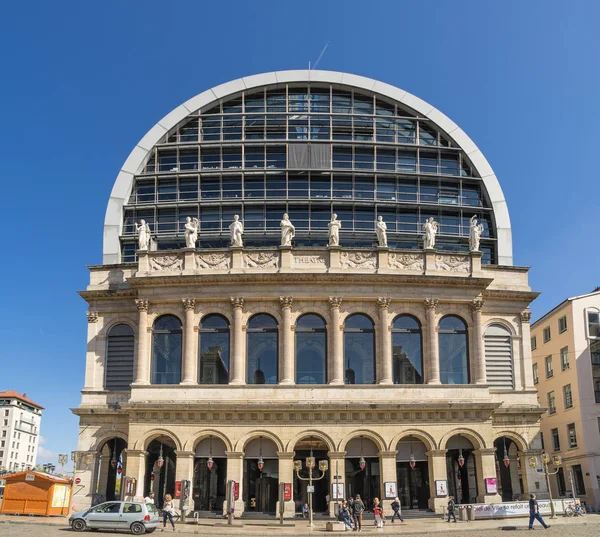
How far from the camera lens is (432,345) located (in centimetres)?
5253

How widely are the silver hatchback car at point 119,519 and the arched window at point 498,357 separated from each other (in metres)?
27.4

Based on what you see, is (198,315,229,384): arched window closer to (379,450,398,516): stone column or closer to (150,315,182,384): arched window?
(150,315,182,384): arched window

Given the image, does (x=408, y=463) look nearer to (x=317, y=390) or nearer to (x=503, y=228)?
(x=317, y=390)

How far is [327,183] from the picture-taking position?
60.9 metres

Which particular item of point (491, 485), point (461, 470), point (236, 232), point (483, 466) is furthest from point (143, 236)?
point (491, 485)

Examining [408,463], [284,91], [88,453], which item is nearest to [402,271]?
[408,463]

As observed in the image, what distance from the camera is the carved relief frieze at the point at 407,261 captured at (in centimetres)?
5419

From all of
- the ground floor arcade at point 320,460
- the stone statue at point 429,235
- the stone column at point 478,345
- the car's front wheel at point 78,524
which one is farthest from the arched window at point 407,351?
the car's front wheel at point 78,524

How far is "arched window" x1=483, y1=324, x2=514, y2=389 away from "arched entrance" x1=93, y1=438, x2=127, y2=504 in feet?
90.8

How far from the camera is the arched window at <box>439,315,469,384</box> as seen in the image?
175 feet

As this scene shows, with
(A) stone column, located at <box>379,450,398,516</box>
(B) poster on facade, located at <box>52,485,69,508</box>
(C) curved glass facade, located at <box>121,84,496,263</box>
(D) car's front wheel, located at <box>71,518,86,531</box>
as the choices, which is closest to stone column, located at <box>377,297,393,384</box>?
(A) stone column, located at <box>379,450,398,516</box>

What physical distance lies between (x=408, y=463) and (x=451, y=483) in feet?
11.4

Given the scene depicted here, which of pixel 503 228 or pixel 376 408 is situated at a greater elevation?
pixel 503 228

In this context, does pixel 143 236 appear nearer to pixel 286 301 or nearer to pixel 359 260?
pixel 286 301
